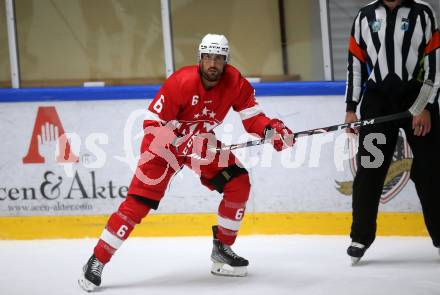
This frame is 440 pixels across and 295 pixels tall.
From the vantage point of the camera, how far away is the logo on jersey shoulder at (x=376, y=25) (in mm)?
3656

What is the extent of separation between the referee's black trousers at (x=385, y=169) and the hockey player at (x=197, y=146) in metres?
0.41

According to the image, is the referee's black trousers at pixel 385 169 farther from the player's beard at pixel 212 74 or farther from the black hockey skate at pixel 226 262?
the player's beard at pixel 212 74

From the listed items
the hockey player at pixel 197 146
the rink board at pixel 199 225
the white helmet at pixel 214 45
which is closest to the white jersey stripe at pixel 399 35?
the hockey player at pixel 197 146

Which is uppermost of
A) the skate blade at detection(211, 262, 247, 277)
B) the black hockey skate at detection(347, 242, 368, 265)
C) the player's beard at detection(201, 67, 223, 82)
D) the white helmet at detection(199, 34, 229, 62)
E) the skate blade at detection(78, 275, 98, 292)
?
the white helmet at detection(199, 34, 229, 62)

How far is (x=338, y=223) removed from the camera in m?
4.42

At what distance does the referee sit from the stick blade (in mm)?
19

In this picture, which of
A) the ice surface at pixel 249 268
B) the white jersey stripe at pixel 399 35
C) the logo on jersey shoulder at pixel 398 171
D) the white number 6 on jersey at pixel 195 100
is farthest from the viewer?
the logo on jersey shoulder at pixel 398 171

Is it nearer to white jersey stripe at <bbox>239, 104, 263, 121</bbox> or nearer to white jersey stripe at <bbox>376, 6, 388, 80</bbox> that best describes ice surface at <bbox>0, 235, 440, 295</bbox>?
white jersey stripe at <bbox>239, 104, 263, 121</bbox>

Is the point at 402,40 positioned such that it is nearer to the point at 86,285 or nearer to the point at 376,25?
the point at 376,25

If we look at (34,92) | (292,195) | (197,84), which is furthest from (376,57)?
(34,92)

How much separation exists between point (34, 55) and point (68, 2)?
0.37 m

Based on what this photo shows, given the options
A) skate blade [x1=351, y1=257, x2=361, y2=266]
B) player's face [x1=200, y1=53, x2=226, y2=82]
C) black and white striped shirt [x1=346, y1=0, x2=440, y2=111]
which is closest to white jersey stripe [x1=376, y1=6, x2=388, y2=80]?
black and white striped shirt [x1=346, y1=0, x2=440, y2=111]

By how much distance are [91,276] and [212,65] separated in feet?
3.25

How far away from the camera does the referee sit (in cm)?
363
